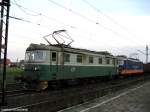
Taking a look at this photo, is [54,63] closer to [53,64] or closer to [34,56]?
[53,64]

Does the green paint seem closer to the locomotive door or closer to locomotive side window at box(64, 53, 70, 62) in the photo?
the locomotive door

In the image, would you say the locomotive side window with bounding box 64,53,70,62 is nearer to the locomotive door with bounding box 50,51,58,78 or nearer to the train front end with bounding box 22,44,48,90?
the locomotive door with bounding box 50,51,58,78

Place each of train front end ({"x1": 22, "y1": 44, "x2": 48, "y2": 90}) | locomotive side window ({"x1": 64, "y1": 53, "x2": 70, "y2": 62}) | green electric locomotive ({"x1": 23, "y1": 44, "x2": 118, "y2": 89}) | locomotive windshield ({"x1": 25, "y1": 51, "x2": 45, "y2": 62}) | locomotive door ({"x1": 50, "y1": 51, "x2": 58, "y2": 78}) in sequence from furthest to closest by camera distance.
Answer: locomotive side window ({"x1": 64, "y1": 53, "x2": 70, "y2": 62}), locomotive door ({"x1": 50, "y1": 51, "x2": 58, "y2": 78}), locomotive windshield ({"x1": 25, "y1": 51, "x2": 45, "y2": 62}), green electric locomotive ({"x1": 23, "y1": 44, "x2": 118, "y2": 89}), train front end ({"x1": 22, "y1": 44, "x2": 48, "y2": 90})

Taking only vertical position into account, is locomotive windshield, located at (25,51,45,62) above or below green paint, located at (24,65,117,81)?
above

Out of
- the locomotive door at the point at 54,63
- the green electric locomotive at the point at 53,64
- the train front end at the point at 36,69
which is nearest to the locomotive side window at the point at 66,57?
the green electric locomotive at the point at 53,64

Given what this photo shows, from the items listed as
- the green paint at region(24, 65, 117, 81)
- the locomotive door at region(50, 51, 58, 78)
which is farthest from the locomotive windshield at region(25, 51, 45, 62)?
the locomotive door at region(50, 51, 58, 78)

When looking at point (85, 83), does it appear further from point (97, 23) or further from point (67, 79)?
point (97, 23)

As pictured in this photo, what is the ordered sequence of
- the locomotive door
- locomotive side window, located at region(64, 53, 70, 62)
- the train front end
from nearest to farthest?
the train front end
the locomotive door
locomotive side window, located at region(64, 53, 70, 62)

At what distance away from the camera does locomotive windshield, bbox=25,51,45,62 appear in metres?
17.9

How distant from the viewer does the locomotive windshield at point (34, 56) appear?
705 inches

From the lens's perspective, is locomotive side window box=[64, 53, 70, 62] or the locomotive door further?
locomotive side window box=[64, 53, 70, 62]

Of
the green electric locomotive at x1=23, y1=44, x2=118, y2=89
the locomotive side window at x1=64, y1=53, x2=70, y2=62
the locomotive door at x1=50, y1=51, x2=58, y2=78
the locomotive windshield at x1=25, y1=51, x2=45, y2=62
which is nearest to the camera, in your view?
the green electric locomotive at x1=23, y1=44, x2=118, y2=89

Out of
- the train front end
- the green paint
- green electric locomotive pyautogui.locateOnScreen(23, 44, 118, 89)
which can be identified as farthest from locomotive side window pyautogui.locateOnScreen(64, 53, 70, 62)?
the train front end

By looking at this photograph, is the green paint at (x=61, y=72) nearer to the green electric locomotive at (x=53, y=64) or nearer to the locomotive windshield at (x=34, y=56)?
the green electric locomotive at (x=53, y=64)
